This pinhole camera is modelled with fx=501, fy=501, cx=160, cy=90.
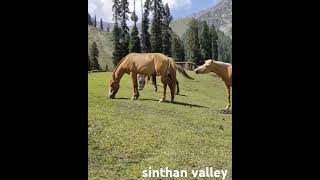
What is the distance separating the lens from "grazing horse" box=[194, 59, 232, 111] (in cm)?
518

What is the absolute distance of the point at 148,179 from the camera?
5059 millimetres

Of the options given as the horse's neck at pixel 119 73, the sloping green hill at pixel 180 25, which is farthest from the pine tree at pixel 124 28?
the sloping green hill at pixel 180 25

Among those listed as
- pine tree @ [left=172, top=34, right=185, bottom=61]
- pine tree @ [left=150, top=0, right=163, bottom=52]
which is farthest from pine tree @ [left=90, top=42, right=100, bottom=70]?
pine tree @ [left=172, top=34, right=185, bottom=61]

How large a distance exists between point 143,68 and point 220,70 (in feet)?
2.81

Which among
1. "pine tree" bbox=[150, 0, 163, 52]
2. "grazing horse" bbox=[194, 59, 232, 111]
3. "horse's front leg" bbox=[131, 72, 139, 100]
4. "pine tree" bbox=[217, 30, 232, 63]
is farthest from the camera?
"horse's front leg" bbox=[131, 72, 139, 100]

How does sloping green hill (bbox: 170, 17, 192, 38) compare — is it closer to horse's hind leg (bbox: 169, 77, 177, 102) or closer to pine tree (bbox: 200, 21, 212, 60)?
pine tree (bbox: 200, 21, 212, 60)

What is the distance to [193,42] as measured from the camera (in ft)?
17.7

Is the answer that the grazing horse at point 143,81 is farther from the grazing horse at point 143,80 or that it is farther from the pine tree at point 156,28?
the pine tree at point 156,28

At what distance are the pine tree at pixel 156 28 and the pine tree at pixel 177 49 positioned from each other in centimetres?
15

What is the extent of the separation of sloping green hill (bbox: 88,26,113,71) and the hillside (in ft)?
2.32

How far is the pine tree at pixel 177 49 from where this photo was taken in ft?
17.6
